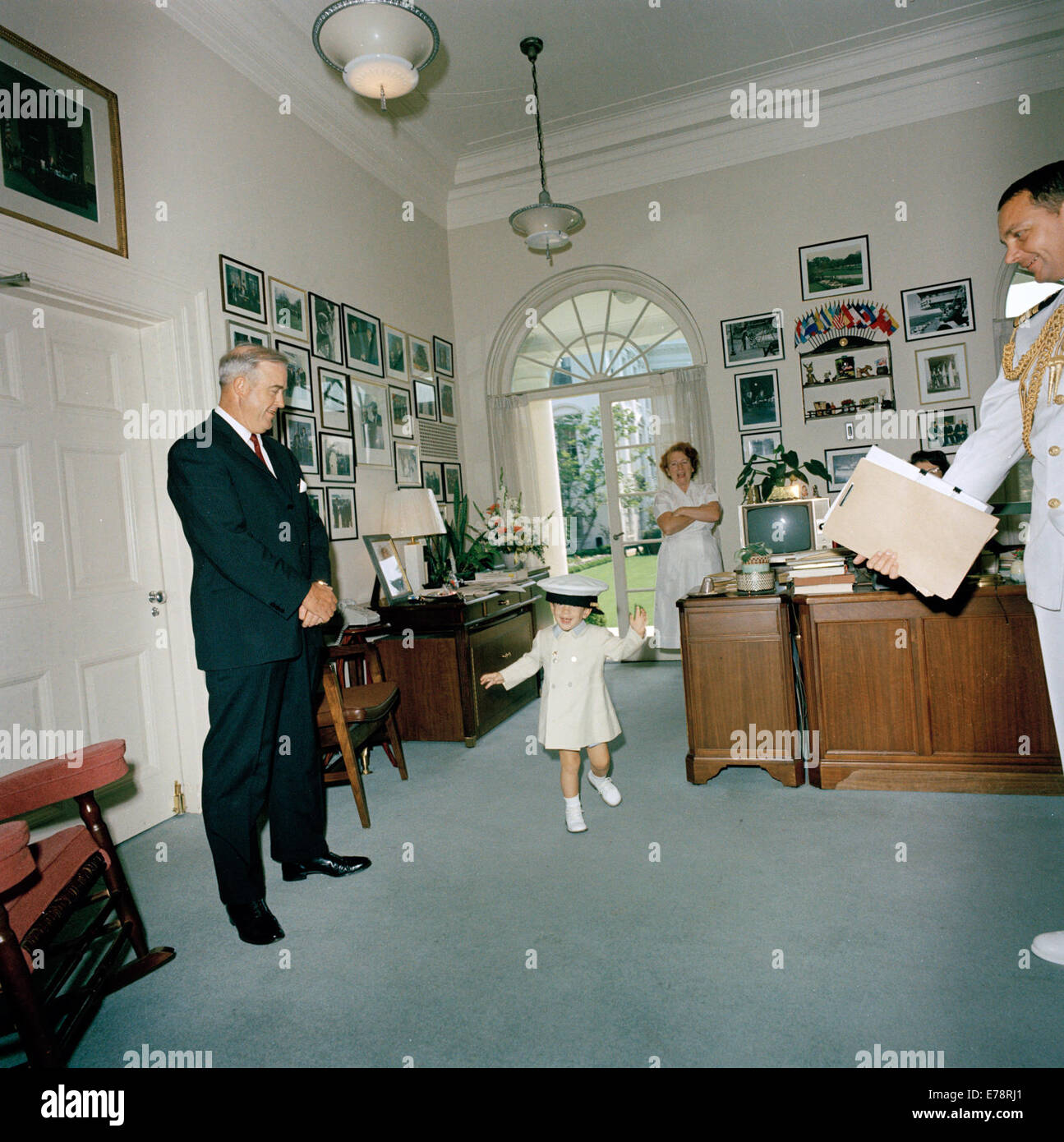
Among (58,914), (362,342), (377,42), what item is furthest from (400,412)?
(58,914)

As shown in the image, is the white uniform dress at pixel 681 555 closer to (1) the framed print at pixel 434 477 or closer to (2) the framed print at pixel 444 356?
(1) the framed print at pixel 434 477

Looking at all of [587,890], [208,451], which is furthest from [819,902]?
[208,451]

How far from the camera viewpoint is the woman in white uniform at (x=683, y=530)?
5.64 metres

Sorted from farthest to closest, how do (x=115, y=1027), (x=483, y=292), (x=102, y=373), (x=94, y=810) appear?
(x=483, y=292) → (x=102, y=373) → (x=94, y=810) → (x=115, y=1027)

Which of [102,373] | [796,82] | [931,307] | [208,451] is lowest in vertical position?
[208,451]

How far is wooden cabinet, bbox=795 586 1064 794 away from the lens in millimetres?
3141

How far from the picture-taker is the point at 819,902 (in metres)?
2.45

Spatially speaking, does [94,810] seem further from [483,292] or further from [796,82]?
[796,82]

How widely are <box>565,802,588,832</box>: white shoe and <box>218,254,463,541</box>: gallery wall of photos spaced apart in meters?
2.06

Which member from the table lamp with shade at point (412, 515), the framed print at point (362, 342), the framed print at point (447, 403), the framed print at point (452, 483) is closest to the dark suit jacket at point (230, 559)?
the table lamp with shade at point (412, 515)

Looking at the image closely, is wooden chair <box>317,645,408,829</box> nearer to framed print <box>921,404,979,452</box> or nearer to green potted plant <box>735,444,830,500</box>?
Result: green potted plant <box>735,444,830,500</box>

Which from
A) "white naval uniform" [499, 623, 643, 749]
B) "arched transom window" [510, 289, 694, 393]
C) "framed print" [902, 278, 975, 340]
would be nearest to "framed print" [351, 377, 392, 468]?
"arched transom window" [510, 289, 694, 393]

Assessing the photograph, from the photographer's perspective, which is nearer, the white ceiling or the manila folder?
the manila folder

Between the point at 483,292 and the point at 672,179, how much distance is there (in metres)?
1.85
